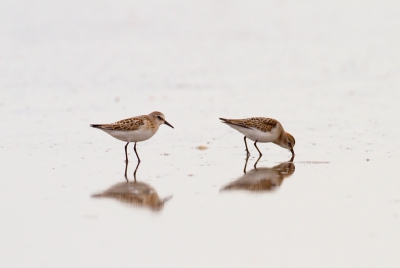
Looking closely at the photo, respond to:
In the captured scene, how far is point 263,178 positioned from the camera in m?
9.99

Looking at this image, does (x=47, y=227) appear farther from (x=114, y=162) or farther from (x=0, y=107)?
(x=0, y=107)

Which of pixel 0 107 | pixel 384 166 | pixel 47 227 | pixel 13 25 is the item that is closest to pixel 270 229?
pixel 47 227

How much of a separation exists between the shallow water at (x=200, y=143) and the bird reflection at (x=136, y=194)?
6cm

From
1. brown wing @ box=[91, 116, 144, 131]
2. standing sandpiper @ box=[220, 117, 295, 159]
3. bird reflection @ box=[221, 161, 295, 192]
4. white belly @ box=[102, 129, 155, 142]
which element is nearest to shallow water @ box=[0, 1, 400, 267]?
bird reflection @ box=[221, 161, 295, 192]

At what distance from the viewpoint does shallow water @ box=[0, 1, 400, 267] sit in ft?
23.2

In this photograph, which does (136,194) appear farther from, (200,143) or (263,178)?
(200,143)

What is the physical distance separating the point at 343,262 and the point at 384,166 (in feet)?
13.8

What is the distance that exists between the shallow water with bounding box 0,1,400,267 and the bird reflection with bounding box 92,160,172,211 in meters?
0.06

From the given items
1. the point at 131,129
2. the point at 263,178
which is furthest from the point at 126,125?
the point at 263,178

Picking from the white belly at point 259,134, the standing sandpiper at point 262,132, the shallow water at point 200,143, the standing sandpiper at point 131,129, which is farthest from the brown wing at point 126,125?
the white belly at point 259,134

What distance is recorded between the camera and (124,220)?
768cm

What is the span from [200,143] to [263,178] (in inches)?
110

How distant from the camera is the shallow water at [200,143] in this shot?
7059 millimetres

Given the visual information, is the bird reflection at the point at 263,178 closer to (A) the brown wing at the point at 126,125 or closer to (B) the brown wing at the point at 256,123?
(B) the brown wing at the point at 256,123
